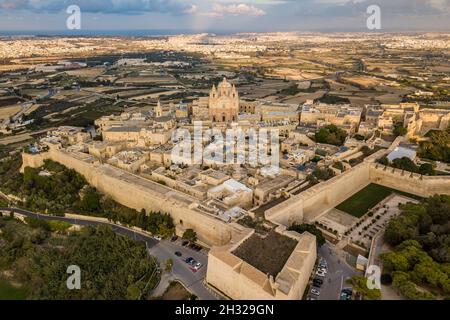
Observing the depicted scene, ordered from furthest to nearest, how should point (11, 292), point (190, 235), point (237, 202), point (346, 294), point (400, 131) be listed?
point (400, 131) < point (237, 202) < point (190, 235) < point (11, 292) < point (346, 294)

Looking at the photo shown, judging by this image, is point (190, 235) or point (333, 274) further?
point (190, 235)

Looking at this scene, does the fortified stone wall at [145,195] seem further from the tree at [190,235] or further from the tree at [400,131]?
the tree at [400,131]

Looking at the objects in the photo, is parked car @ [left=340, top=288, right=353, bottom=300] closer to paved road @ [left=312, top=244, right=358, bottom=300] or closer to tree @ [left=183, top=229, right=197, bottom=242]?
paved road @ [left=312, top=244, right=358, bottom=300]

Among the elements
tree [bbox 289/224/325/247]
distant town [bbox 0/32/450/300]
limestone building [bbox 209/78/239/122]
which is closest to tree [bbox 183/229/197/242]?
distant town [bbox 0/32/450/300]

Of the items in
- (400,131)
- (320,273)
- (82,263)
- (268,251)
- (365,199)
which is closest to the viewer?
(268,251)

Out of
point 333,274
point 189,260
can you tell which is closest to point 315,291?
point 333,274

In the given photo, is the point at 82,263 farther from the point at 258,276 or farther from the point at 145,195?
the point at 258,276
